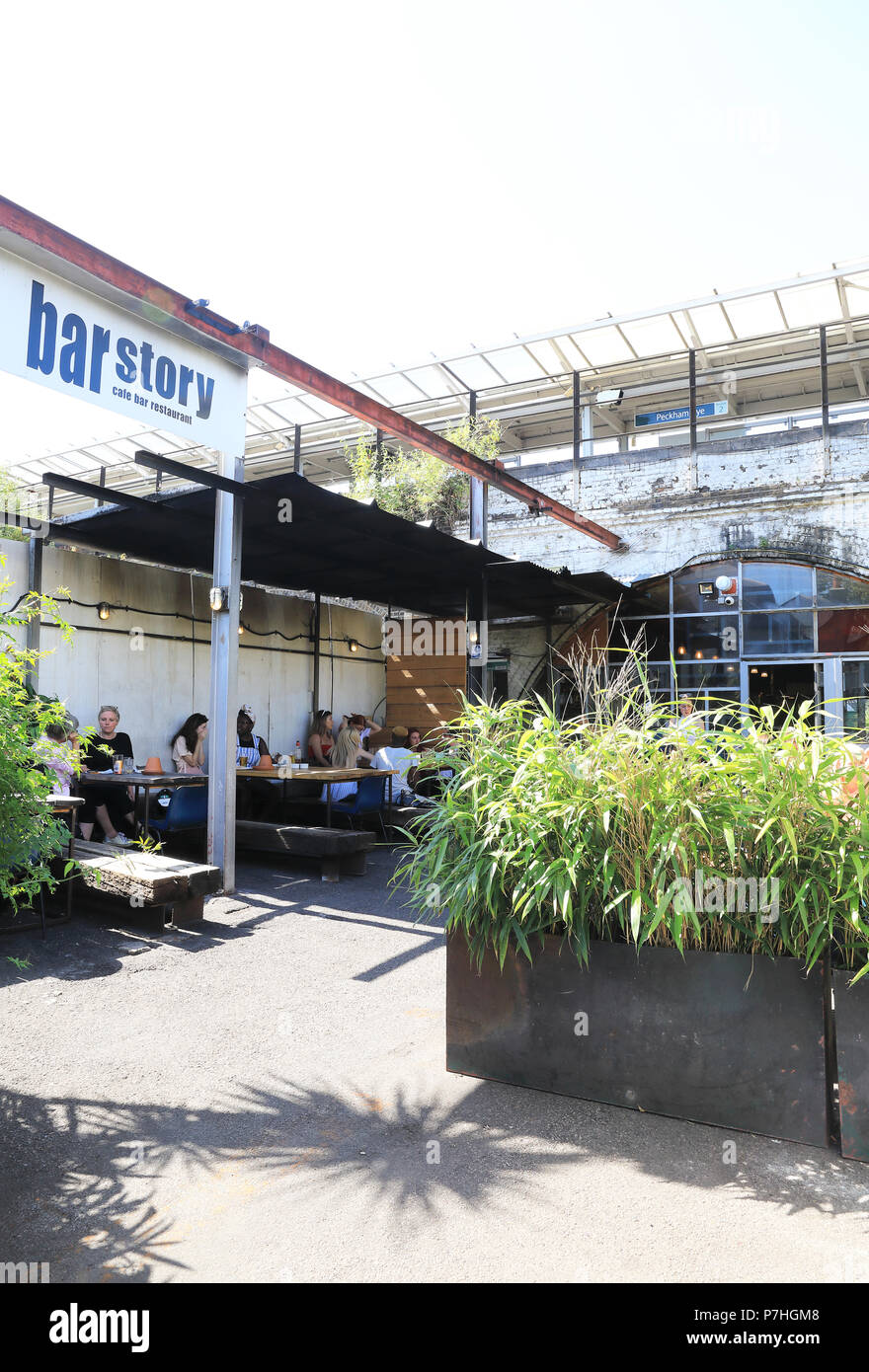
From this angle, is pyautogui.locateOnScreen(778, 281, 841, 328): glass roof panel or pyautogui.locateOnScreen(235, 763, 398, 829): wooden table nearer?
pyautogui.locateOnScreen(235, 763, 398, 829): wooden table

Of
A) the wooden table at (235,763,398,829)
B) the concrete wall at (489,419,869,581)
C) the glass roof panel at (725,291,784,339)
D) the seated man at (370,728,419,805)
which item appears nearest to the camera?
the wooden table at (235,763,398,829)

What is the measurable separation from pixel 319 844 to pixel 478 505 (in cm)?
722

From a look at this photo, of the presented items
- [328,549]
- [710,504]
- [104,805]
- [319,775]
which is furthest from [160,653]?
[710,504]

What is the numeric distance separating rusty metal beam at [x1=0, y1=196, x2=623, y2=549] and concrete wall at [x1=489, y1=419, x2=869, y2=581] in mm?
5861

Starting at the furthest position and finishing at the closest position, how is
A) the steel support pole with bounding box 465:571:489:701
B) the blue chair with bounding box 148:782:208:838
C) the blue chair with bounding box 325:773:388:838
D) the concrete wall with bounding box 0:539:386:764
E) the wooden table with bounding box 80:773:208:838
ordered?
the steel support pole with bounding box 465:571:489:701 < the concrete wall with bounding box 0:539:386:764 < the blue chair with bounding box 325:773:388:838 < the blue chair with bounding box 148:782:208:838 < the wooden table with bounding box 80:773:208:838

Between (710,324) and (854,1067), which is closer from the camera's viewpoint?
(854,1067)

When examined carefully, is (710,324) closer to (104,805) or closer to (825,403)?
(825,403)

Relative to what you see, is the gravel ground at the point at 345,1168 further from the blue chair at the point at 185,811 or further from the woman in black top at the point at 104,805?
the woman in black top at the point at 104,805

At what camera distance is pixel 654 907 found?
265 cm

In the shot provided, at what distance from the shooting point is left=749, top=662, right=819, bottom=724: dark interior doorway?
37.4ft

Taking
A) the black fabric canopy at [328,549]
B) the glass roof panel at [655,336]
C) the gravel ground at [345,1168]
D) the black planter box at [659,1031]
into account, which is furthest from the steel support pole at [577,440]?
the black planter box at [659,1031]

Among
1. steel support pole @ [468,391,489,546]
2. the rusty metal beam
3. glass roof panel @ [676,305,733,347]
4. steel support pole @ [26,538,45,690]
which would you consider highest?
glass roof panel @ [676,305,733,347]

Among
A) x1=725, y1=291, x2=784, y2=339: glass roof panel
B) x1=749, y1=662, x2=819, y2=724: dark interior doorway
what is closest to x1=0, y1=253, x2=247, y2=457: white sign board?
x1=749, y1=662, x2=819, y2=724: dark interior doorway

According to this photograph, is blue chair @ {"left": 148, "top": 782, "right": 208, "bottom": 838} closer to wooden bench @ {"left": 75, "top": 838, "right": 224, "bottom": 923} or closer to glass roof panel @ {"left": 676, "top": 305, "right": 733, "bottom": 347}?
wooden bench @ {"left": 75, "top": 838, "right": 224, "bottom": 923}
